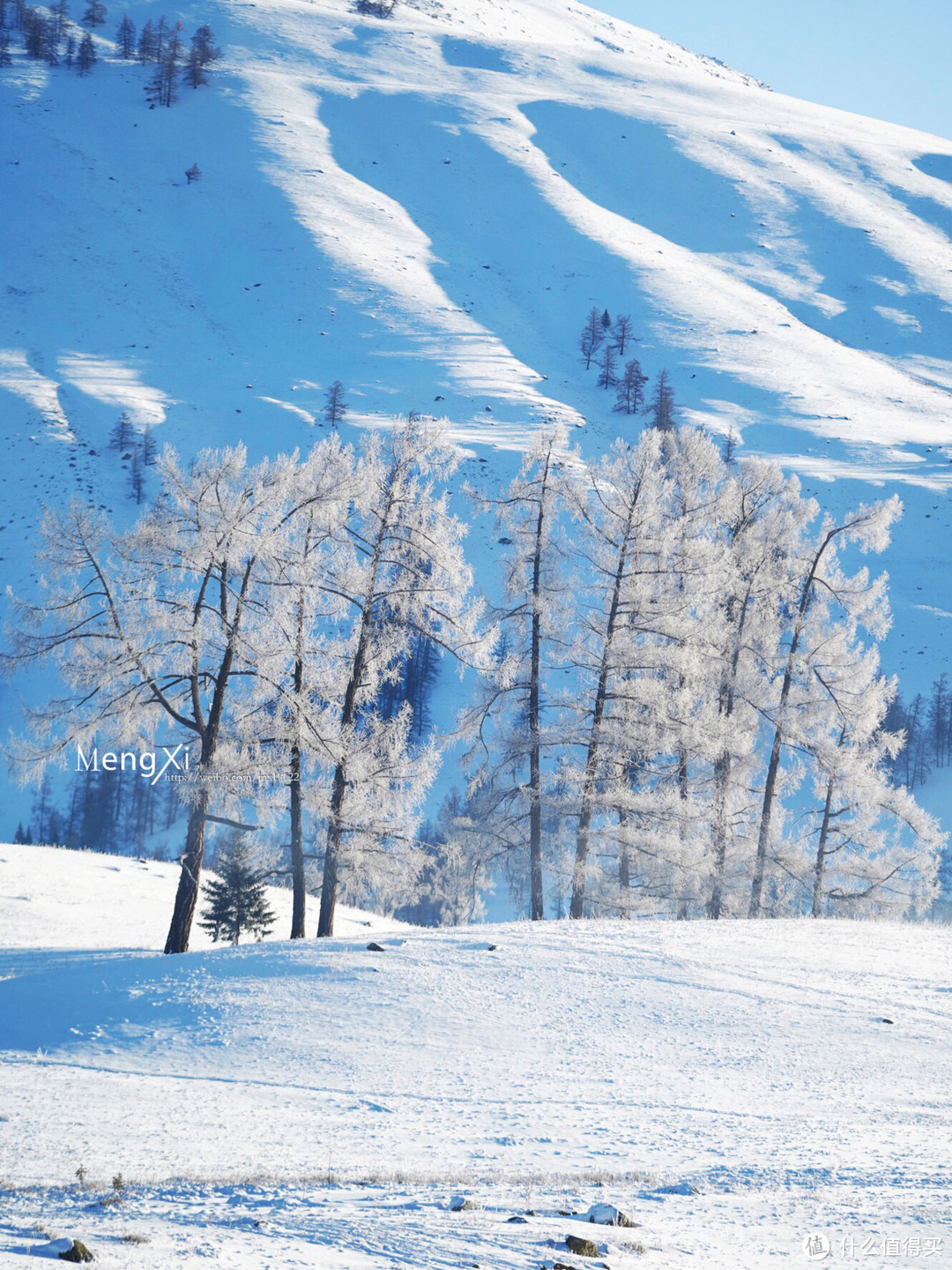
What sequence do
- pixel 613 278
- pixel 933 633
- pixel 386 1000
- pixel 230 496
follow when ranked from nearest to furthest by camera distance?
1. pixel 386 1000
2. pixel 230 496
3. pixel 933 633
4. pixel 613 278

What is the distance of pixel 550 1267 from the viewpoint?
16.0ft

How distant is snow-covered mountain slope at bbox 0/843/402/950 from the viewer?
21.6 m

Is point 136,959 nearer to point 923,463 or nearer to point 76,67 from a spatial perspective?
point 923,463

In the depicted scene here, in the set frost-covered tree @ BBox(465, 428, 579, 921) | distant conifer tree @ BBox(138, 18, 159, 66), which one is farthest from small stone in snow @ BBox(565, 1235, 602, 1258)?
distant conifer tree @ BBox(138, 18, 159, 66)

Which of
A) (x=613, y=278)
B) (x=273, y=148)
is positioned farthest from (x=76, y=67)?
(x=613, y=278)

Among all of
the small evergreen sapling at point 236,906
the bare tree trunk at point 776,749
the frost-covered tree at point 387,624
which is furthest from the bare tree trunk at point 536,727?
the small evergreen sapling at point 236,906

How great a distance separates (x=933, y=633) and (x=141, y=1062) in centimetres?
7768

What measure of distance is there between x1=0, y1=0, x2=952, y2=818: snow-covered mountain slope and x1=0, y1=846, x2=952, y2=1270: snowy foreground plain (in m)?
62.5

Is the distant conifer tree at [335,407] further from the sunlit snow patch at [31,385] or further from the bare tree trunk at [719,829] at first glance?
the bare tree trunk at [719,829]

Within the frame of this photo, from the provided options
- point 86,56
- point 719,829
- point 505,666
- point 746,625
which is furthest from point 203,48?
point 719,829

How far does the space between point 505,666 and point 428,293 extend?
427 feet

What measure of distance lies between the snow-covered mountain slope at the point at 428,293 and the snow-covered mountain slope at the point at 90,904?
134 ft

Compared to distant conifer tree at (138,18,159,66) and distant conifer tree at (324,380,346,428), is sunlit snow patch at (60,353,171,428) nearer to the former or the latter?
distant conifer tree at (324,380,346,428)

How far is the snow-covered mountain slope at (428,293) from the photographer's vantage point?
93.7m
